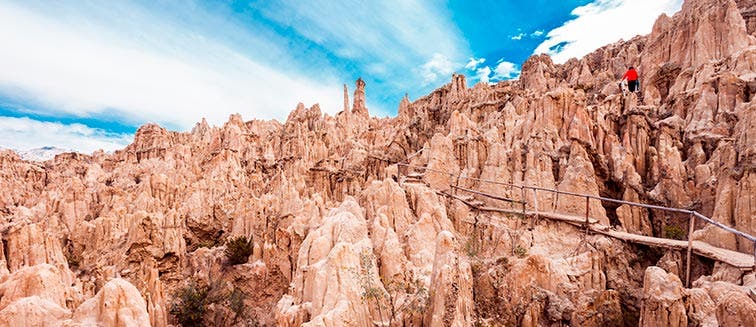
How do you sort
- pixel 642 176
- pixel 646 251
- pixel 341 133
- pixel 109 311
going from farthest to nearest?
pixel 341 133 → pixel 642 176 → pixel 646 251 → pixel 109 311

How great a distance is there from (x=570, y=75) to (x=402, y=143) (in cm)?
2952

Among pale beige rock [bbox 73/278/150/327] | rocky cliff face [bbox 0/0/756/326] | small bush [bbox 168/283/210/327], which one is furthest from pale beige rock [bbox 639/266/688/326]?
small bush [bbox 168/283/210/327]

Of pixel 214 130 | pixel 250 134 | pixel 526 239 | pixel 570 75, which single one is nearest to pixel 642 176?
pixel 526 239

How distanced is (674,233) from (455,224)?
9647 millimetres

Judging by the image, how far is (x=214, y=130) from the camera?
57.0m

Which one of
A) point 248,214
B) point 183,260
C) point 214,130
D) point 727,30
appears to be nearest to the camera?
point 183,260

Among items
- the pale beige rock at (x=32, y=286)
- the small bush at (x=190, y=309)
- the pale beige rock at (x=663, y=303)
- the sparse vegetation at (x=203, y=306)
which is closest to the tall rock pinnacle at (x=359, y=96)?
the sparse vegetation at (x=203, y=306)

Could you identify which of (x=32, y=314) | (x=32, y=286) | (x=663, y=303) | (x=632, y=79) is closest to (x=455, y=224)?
(x=663, y=303)

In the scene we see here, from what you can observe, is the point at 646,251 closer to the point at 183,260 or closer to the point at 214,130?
the point at 183,260

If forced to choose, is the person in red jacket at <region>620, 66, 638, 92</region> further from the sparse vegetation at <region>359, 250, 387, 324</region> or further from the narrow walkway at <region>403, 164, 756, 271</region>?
the sparse vegetation at <region>359, 250, 387, 324</region>

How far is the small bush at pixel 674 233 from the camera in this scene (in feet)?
55.4

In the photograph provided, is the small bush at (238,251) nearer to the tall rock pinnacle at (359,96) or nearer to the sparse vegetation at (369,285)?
the sparse vegetation at (369,285)

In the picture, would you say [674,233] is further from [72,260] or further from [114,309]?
[72,260]

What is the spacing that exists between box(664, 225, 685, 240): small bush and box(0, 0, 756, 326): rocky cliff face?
88 mm
